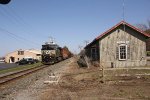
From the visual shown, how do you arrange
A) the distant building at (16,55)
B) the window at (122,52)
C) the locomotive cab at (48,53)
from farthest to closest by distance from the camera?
the distant building at (16,55)
the locomotive cab at (48,53)
the window at (122,52)

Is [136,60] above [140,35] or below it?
below

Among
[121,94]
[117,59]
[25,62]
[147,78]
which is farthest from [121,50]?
[25,62]

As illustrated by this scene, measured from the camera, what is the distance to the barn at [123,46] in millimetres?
28672

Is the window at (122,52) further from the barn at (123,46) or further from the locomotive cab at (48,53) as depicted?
the locomotive cab at (48,53)

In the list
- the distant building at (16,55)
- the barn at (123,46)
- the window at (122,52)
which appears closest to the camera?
the barn at (123,46)

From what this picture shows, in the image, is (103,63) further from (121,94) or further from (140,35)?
(121,94)

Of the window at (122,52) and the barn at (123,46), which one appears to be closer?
the barn at (123,46)

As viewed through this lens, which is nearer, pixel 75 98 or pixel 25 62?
pixel 75 98

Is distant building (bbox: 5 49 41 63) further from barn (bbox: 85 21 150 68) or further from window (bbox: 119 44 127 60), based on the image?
window (bbox: 119 44 127 60)

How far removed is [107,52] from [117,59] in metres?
1.39

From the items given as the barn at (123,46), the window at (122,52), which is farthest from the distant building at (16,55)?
the window at (122,52)

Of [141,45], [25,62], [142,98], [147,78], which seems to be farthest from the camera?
[25,62]

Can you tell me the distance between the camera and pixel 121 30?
29.1 metres

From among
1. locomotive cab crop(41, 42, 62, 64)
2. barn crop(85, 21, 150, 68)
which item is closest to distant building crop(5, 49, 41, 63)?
locomotive cab crop(41, 42, 62, 64)
